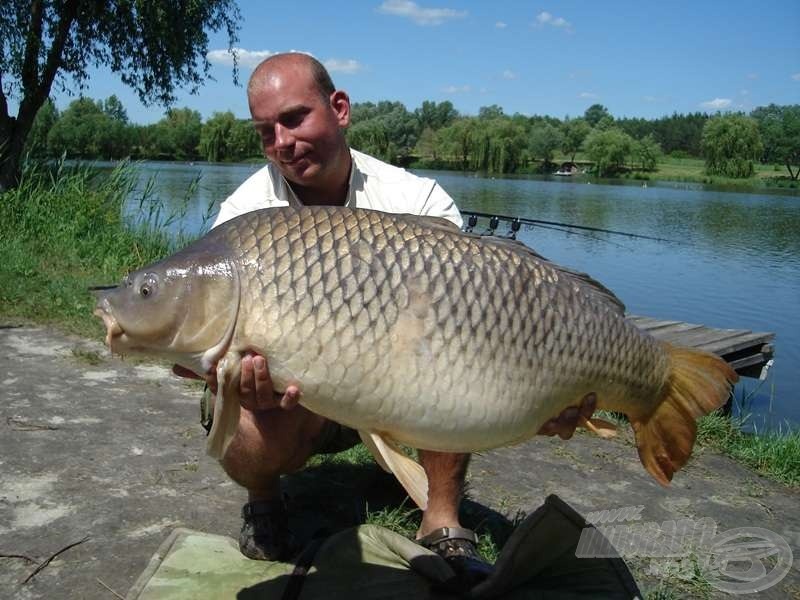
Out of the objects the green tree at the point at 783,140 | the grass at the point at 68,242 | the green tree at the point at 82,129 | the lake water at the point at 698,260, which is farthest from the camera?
the green tree at the point at 783,140

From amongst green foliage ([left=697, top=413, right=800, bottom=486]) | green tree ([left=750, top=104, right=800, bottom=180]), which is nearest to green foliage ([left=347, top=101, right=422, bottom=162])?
green tree ([left=750, top=104, right=800, bottom=180])

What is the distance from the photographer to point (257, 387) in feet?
4.34

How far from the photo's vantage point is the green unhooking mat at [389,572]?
155 centimetres

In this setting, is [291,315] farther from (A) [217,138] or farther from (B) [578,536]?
(A) [217,138]

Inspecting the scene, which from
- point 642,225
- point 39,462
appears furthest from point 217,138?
point 39,462

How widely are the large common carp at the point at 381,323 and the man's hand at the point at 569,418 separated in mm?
63

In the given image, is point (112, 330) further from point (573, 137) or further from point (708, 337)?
point (573, 137)

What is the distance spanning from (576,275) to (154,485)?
51.5 inches

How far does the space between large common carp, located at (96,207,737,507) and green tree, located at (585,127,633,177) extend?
42.9 metres

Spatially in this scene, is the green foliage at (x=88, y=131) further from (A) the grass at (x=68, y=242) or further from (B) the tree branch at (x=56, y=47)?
(A) the grass at (x=68, y=242)

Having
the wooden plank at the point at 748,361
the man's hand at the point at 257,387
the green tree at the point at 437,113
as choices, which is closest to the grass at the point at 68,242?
the man's hand at the point at 257,387

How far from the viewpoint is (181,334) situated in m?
1.32

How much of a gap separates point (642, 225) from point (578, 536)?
41.2ft

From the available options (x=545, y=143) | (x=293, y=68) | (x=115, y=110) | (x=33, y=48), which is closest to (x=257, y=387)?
(x=293, y=68)
